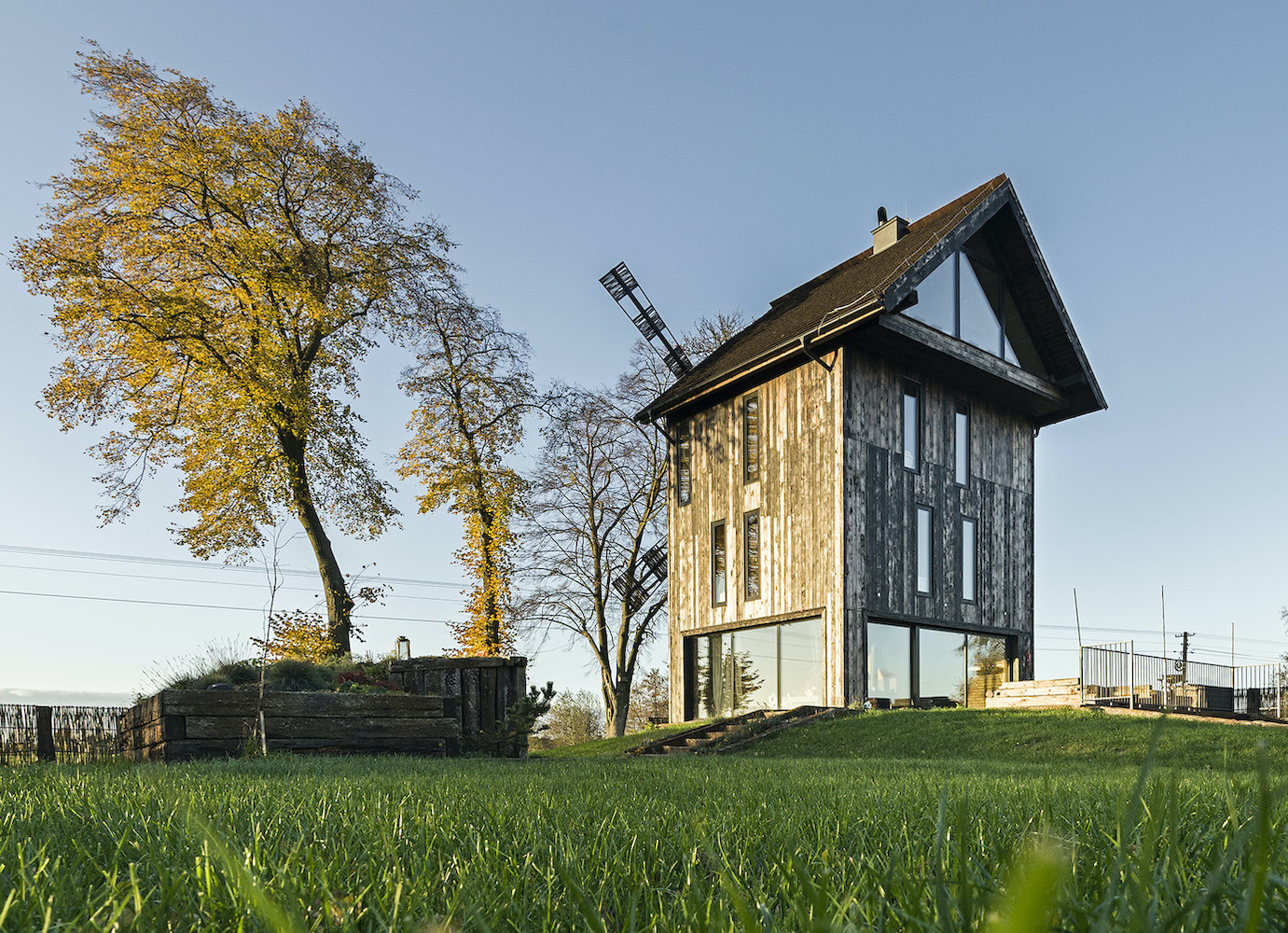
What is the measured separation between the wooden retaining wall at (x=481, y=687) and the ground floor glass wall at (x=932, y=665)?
32.7ft

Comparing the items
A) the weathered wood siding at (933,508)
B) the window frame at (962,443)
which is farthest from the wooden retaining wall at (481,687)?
the window frame at (962,443)

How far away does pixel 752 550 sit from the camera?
2136cm

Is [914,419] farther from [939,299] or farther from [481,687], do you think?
[481,687]

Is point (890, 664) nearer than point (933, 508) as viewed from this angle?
Yes

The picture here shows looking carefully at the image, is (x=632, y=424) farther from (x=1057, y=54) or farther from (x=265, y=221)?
(x=1057, y=54)

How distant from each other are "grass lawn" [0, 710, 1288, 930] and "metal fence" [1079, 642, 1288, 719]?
1768 cm

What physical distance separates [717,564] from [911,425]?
226 inches

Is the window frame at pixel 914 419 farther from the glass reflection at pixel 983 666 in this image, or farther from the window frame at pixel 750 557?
the glass reflection at pixel 983 666

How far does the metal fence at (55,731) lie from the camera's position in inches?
577

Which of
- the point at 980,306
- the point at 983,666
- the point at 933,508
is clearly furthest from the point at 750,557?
the point at 980,306

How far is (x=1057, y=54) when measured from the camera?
15258 mm

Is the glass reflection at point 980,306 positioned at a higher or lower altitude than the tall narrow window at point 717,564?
higher

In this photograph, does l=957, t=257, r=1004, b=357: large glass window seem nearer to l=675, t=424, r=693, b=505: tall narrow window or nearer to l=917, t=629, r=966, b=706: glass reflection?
l=917, t=629, r=966, b=706: glass reflection

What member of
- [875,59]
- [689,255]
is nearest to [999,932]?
[875,59]
